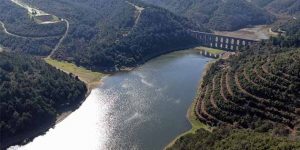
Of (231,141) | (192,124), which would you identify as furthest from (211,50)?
(231,141)

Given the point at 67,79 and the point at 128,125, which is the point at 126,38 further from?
the point at 128,125

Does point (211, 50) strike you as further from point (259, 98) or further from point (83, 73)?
point (259, 98)

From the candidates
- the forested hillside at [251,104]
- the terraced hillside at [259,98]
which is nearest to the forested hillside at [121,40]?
the forested hillside at [251,104]

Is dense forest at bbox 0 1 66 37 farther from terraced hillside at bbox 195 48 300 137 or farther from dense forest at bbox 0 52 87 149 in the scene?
terraced hillside at bbox 195 48 300 137

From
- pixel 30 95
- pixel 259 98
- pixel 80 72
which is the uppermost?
pixel 259 98

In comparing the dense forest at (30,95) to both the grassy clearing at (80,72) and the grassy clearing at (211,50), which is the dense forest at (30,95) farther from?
the grassy clearing at (211,50)

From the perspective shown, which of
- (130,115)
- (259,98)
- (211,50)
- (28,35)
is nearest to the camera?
(259,98)

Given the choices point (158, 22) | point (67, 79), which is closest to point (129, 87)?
point (67, 79)
